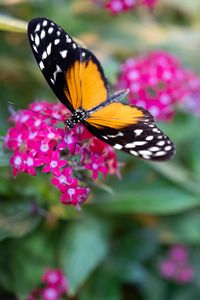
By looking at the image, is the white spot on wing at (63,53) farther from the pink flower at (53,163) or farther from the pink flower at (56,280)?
the pink flower at (56,280)

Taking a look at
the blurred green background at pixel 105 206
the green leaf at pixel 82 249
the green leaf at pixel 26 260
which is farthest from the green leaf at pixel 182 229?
the green leaf at pixel 26 260

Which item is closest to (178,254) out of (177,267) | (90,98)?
(177,267)

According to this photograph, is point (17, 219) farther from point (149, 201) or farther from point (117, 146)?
point (117, 146)

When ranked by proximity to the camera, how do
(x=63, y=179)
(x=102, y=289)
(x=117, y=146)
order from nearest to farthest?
(x=117, y=146)
(x=63, y=179)
(x=102, y=289)

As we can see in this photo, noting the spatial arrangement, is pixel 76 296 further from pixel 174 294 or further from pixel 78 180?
pixel 78 180

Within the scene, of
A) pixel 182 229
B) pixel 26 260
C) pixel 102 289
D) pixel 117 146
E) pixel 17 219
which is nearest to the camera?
pixel 117 146
